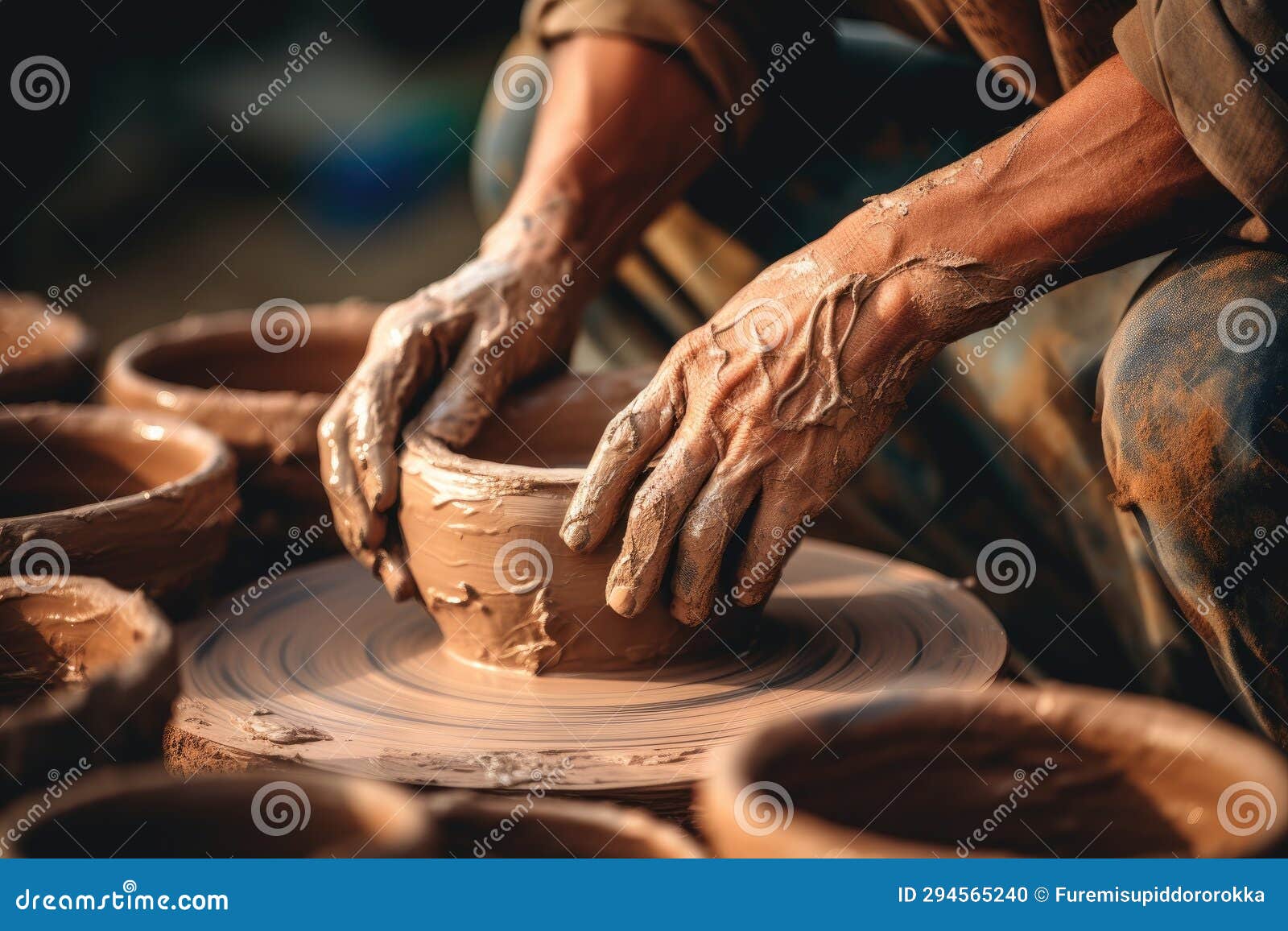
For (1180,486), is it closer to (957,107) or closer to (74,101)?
(957,107)

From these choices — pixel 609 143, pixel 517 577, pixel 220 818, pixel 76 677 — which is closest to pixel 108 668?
pixel 220 818

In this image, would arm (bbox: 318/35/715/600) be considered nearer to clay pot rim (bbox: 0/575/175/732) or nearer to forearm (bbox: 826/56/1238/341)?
clay pot rim (bbox: 0/575/175/732)

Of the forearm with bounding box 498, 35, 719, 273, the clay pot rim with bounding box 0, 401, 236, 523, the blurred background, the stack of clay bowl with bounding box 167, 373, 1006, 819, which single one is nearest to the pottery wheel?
the stack of clay bowl with bounding box 167, 373, 1006, 819

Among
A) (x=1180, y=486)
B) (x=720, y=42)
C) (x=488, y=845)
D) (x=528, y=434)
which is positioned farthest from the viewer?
(x=720, y=42)

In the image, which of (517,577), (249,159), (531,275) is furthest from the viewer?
(249,159)

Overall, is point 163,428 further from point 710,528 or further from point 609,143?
point 710,528

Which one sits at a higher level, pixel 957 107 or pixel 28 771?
pixel 957 107

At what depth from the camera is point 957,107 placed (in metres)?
2.38

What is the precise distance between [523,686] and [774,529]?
1.33 feet

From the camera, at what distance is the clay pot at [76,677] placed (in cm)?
107

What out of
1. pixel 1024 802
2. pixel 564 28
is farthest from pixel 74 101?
pixel 1024 802

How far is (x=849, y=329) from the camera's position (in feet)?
5.24

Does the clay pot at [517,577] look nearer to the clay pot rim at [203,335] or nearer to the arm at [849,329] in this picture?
the arm at [849,329]

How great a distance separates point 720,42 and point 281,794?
5.57 ft
